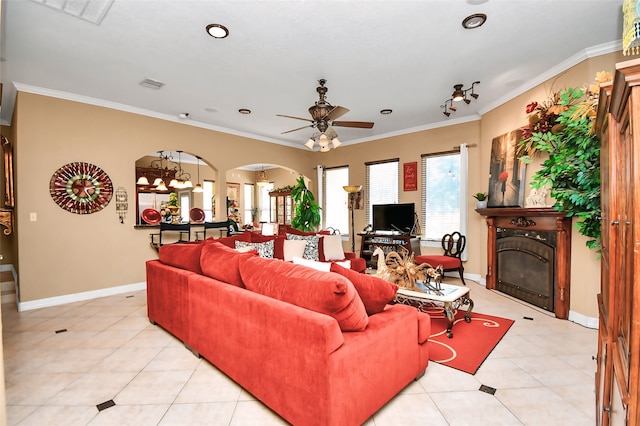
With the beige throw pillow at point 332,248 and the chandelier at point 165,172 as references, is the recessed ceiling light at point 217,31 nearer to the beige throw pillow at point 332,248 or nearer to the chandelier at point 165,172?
the beige throw pillow at point 332,248

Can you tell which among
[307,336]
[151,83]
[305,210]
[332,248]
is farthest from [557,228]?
[151,83]

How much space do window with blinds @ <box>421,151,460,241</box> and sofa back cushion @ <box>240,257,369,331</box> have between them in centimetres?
468

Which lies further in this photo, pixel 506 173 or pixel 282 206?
pixel 282 206

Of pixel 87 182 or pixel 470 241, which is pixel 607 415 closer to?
pixel 470 241

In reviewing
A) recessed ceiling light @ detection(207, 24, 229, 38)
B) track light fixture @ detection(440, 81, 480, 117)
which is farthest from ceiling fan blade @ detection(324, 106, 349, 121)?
track light fixture @ detection(440, 81, 480, 117)

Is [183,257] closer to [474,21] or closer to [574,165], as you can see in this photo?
[474,21]

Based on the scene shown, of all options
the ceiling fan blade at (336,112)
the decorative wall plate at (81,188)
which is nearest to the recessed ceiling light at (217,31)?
the ceiling fan blade at (336,112)

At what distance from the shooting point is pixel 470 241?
18.3ft

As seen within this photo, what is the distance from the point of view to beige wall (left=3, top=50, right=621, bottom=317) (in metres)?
4.09

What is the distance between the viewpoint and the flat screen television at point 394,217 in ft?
20.3

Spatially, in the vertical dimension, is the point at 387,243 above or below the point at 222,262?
below

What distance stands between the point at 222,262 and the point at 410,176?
15.9ft

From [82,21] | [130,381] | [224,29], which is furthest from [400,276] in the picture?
[82,21]

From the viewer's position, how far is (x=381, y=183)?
695 centimetres
